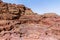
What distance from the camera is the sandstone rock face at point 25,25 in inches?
627

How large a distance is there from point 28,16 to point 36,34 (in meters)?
5.52

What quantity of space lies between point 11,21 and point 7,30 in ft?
4.97

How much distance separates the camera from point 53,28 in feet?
57.0

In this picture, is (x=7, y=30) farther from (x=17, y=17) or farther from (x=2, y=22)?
(x=17, y=17)

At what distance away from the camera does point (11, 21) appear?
60.1 feet

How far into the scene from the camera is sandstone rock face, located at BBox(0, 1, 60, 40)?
15914 mm

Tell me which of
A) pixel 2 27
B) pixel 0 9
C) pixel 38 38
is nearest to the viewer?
pixel 38 38

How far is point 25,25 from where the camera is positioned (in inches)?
725

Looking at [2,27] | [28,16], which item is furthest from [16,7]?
[2,27]

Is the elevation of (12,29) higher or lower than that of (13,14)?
lower

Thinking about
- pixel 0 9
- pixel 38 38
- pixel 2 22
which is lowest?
pixel 38 38

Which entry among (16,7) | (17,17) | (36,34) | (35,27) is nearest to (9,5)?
(16,7)

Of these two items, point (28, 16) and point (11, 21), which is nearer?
point (11, 21)

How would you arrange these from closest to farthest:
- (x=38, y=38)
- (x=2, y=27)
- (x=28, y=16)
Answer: (x=38, y=38) → (x=2, y=27) → (x=28, y=16)
